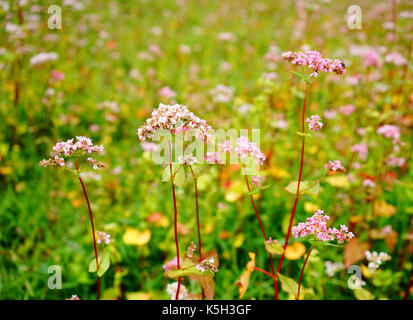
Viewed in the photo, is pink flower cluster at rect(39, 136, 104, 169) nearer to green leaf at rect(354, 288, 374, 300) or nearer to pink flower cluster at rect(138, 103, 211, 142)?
pink flower cluster at rect(138, 103, 211, 142)

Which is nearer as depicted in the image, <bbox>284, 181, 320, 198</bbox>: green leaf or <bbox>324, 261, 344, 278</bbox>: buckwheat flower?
<bbox>284, 181, 320, 198</bbox>: green leaf

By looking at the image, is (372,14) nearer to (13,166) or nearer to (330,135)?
(330,135)

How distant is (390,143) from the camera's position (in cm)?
231

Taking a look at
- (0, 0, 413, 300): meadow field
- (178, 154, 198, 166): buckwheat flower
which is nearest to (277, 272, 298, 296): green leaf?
(0, 0, 413, 300): meadow field

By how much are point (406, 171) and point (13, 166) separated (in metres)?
3.06

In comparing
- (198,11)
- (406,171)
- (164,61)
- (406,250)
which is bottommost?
(406,250)

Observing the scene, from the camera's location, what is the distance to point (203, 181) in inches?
88.2

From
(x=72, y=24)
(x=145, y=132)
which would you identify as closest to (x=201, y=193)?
(x=145, y=132)

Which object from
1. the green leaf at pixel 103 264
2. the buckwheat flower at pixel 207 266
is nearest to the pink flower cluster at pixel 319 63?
the buckwheat flower at pixel 207 266

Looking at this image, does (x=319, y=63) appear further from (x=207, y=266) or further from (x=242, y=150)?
(x=207, y=266)

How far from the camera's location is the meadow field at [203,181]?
1.24 meters

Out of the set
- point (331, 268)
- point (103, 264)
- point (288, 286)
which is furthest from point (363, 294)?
point (103, 264)

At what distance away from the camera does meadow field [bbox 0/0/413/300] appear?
48.9 inches

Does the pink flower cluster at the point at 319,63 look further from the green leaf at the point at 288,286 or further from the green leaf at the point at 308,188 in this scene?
the green leaf at the point at 288,286
